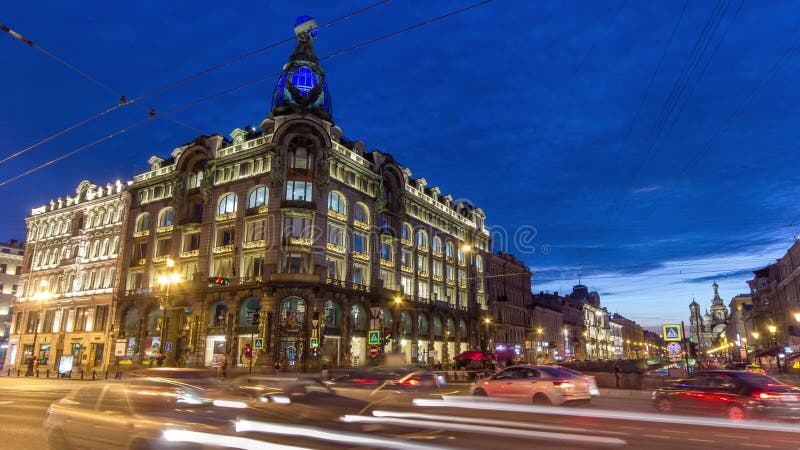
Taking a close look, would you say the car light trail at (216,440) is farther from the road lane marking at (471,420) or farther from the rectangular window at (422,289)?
the rectangular window at (422,289)

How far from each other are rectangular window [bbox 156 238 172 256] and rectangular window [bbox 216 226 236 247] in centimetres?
835

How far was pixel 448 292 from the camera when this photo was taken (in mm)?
68375

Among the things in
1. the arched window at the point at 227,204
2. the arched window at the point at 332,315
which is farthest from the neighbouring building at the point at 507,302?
the arched window at the point at 227,204

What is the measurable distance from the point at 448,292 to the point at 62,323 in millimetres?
49937

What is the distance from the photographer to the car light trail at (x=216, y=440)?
8.93 metres

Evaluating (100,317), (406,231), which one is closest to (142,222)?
(100,317)

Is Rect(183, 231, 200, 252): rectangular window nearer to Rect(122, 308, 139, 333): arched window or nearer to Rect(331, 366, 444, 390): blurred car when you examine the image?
Rect(122, 308, 139, 333): arched window

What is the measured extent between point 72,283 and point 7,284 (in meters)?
38.9

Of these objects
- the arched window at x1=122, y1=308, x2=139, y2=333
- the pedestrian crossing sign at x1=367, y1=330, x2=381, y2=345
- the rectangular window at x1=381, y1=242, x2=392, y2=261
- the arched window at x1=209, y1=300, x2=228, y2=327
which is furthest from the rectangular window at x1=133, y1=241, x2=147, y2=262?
the pedestrian crossing sign at x1=367, y1=330, x2=381, y2=345

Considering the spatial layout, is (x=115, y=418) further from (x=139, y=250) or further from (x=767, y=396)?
(x=139, y=250)

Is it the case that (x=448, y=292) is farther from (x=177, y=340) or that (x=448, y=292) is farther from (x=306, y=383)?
(x=306, y=383)

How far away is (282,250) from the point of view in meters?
45.1

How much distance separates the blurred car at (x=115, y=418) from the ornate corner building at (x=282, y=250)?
96.7 ft

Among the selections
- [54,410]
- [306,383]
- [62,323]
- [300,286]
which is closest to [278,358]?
[300,286]
